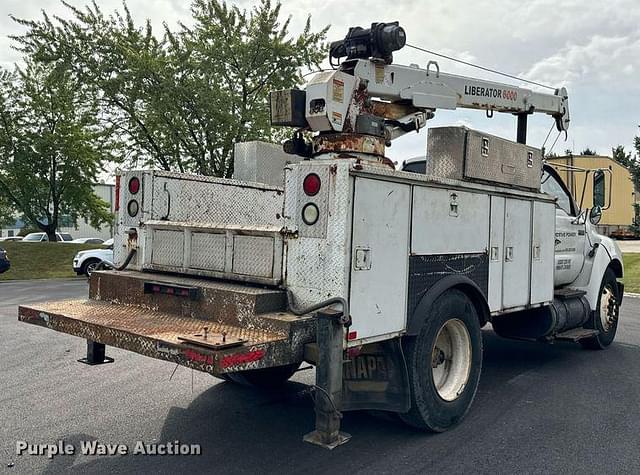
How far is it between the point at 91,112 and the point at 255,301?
1815 centimetres

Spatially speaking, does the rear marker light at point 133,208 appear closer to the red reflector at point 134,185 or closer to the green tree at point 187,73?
the red reflector at point 134,185

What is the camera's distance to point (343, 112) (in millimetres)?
4977

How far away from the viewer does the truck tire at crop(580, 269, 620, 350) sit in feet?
23.7

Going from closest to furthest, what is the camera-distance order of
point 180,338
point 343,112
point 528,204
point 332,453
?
point 180,338 → point 332,453 → point 343,112 → point 528,204

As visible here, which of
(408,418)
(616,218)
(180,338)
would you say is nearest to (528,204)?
(408,418)

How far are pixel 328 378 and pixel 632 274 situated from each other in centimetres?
1758

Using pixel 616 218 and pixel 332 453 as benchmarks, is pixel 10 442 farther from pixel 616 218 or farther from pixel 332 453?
pixel 616 218

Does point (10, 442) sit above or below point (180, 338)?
below

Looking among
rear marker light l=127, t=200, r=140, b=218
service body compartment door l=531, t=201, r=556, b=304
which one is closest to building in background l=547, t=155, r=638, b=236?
service body compartment door l=531, t=201, r=556, b=304

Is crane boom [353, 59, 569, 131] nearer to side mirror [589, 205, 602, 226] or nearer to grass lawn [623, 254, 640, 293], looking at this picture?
side mirror [589, 205, 602, 226]

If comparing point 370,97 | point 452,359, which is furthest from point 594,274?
point 370,97

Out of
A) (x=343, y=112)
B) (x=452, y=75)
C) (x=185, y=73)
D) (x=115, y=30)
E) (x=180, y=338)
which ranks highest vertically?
(x=115, y=30)

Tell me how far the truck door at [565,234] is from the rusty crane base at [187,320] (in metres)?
4.02

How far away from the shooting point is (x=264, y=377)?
5.47 meters
